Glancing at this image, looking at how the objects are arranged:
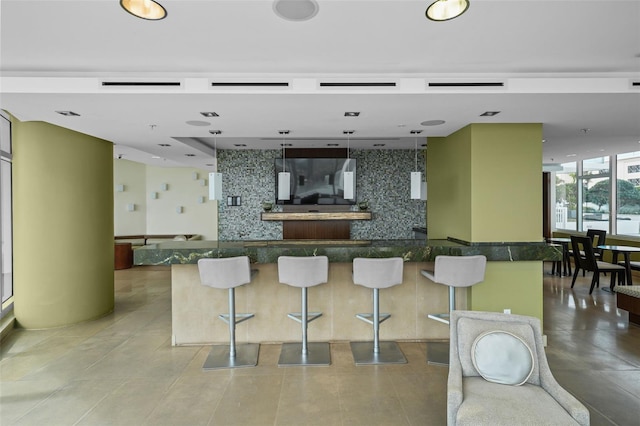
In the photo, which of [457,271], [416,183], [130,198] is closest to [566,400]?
[457,271]

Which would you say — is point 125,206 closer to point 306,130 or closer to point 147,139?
point 147,139

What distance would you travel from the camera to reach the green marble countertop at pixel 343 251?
3.75 metres

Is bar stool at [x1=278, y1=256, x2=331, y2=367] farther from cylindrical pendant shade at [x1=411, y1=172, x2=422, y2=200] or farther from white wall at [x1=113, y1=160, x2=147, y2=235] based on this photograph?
white wall at [x1=113, y1=160, x2=147, y2=235]

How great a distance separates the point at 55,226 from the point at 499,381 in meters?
5.10

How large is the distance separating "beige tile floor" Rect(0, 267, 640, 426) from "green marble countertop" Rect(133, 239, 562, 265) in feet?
3.28

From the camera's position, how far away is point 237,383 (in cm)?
318

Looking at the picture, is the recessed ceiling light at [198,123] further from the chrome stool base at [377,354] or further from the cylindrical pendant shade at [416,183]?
the chrome stool base at [377,354]

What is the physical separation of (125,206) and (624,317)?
33.8 ft

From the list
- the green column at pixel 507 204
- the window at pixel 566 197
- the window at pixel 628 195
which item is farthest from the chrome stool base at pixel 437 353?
the window at pixel 566 197

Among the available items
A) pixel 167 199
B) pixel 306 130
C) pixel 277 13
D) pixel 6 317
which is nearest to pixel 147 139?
pixel 306 130

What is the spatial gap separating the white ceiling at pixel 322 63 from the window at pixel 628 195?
16.7 feet

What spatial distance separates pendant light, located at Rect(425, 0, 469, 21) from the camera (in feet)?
6.73

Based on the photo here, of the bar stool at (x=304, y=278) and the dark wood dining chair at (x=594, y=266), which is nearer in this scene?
the bar stool at (x=304, y=278)

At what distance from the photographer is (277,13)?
214 cm
